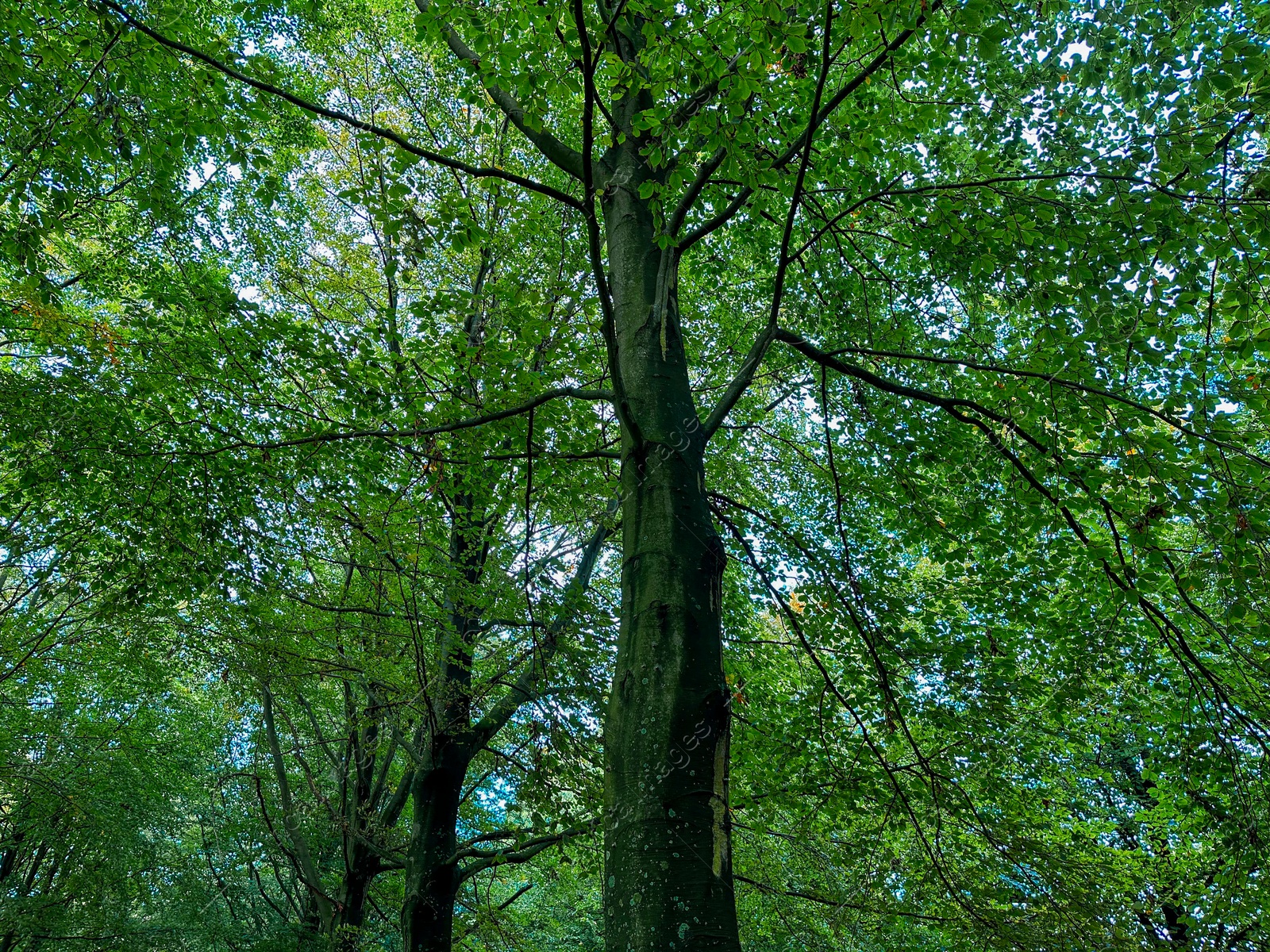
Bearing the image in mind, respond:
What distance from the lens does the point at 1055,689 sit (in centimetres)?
595

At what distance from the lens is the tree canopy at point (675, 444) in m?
3.32

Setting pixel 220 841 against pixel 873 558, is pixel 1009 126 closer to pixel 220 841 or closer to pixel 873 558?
pixel 873 558

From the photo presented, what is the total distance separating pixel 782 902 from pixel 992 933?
3.11 metres

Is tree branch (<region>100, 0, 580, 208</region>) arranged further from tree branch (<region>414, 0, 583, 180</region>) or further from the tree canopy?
tree branch (<region>414, 0, 583, 180</region>)

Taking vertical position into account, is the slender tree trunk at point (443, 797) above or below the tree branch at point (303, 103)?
below

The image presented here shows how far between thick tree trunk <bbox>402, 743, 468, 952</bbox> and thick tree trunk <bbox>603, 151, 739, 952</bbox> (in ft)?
18.2

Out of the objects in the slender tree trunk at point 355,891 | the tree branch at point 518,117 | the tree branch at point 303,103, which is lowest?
the slender tree trunk at point 355,891

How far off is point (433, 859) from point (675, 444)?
251 inches

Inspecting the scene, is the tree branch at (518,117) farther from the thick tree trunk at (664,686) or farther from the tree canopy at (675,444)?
the thick tree trunk at (664,686)

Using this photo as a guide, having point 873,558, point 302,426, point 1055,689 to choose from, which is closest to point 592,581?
point 873,558

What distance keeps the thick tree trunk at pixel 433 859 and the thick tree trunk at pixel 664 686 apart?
218 inches

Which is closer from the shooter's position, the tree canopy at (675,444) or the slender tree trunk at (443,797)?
the tree canopy at (675,444)

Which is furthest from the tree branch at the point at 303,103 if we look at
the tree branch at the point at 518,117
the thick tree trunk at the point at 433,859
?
the thick tree trunk at the point at 433,859

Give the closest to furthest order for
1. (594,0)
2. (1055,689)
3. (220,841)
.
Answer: (594,0) < (1055,689) < (220,841)
